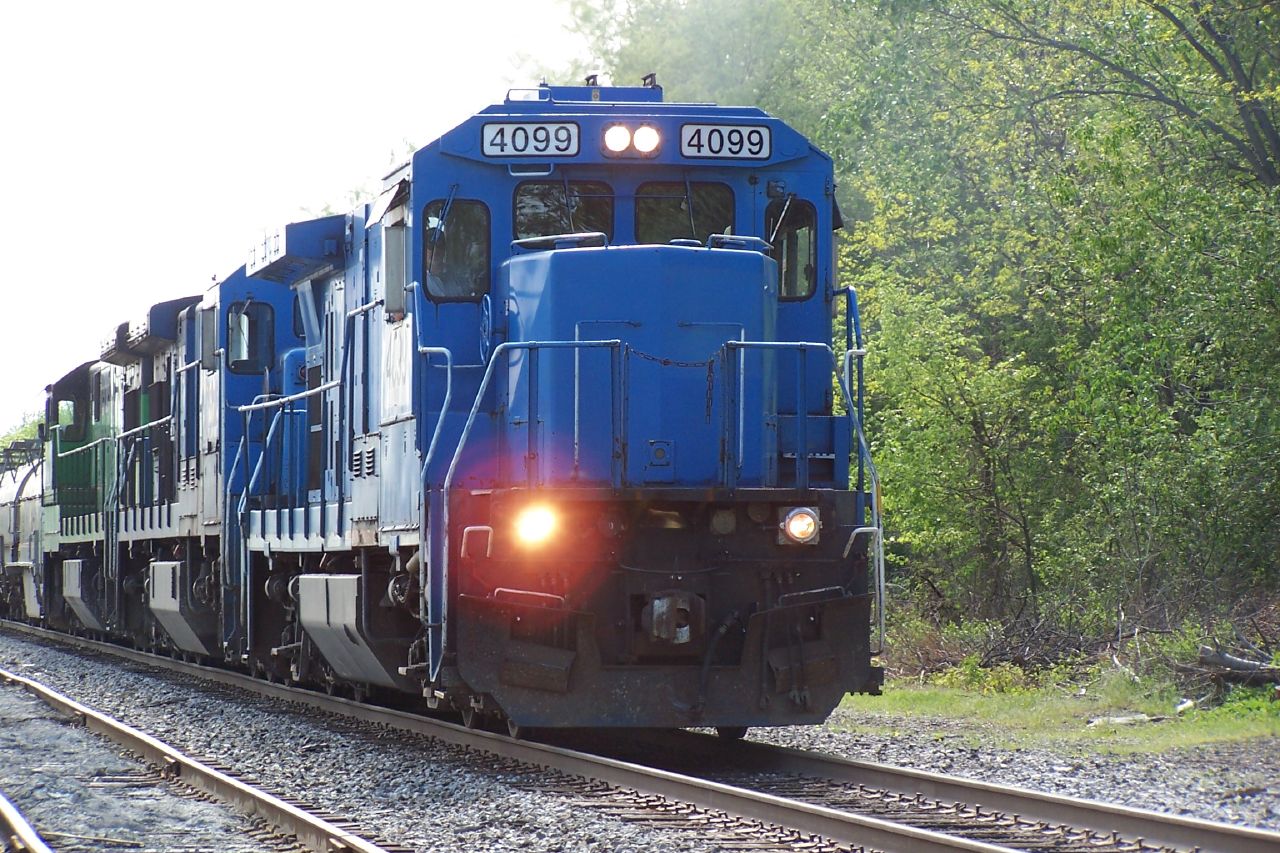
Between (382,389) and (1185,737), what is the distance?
15.1 feet

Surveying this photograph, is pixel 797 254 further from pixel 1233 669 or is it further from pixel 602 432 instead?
pixel 1233 669

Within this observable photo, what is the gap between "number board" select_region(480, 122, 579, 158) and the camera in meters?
7.80

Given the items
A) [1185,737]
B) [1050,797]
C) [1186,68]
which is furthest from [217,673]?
[1186,68]

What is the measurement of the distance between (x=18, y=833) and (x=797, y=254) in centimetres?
456

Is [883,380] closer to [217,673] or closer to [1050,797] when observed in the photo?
[217,673]

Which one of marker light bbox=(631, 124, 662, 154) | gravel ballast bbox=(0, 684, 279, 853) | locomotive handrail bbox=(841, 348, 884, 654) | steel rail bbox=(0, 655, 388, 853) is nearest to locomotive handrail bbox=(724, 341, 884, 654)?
locomotive handrail bbox=(841, 348, 884, 654)

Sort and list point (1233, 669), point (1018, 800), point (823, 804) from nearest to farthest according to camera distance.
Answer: point (1018, 800)
point (823, 804)
point (1233, 669)

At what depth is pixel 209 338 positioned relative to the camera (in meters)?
12.4

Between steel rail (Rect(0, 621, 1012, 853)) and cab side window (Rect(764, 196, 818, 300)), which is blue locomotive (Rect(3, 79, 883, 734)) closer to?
cab side window (Rect(764, 196, 818, 300))

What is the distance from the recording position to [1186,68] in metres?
15.3

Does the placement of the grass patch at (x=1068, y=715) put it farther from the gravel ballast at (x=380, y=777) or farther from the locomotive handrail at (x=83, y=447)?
the locomotive handrail at (x=83, y=447)

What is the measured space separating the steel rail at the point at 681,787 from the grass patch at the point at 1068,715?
237 cm

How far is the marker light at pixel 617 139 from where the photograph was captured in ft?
25.6

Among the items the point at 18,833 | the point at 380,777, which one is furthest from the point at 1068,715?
the point at 18,833
